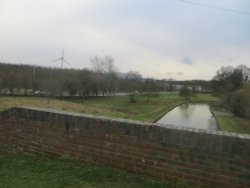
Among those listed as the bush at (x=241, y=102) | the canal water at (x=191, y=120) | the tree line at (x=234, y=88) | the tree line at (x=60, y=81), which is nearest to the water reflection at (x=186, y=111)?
the canal water at (x=191, y=120)

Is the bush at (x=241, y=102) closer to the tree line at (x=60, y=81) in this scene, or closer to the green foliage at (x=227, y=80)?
the green foliage at (x=227, y=80)

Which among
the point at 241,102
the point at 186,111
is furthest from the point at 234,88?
the point at 241,102

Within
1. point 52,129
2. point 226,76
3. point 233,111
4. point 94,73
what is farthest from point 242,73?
point 52,129

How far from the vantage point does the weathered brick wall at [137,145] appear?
2.90 meters

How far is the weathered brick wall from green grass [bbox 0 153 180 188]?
0.40ft

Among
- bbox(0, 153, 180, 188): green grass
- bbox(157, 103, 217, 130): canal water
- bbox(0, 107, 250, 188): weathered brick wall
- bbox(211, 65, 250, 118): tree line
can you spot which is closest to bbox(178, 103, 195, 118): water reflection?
bbox(157, 103, 217, 130): canal water

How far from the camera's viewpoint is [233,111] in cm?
4344

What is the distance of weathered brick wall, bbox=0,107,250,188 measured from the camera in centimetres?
290

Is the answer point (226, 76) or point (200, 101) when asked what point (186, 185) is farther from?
point (200, 101)

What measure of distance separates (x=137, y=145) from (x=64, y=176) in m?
0.86

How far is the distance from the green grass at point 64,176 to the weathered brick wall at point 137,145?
0.12 m

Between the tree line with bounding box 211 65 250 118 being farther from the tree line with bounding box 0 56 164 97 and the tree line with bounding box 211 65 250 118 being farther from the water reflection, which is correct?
the tree line with bounding box 0 56 164 97

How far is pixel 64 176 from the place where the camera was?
3.34m

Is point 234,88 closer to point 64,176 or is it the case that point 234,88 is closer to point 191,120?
point 191,120
